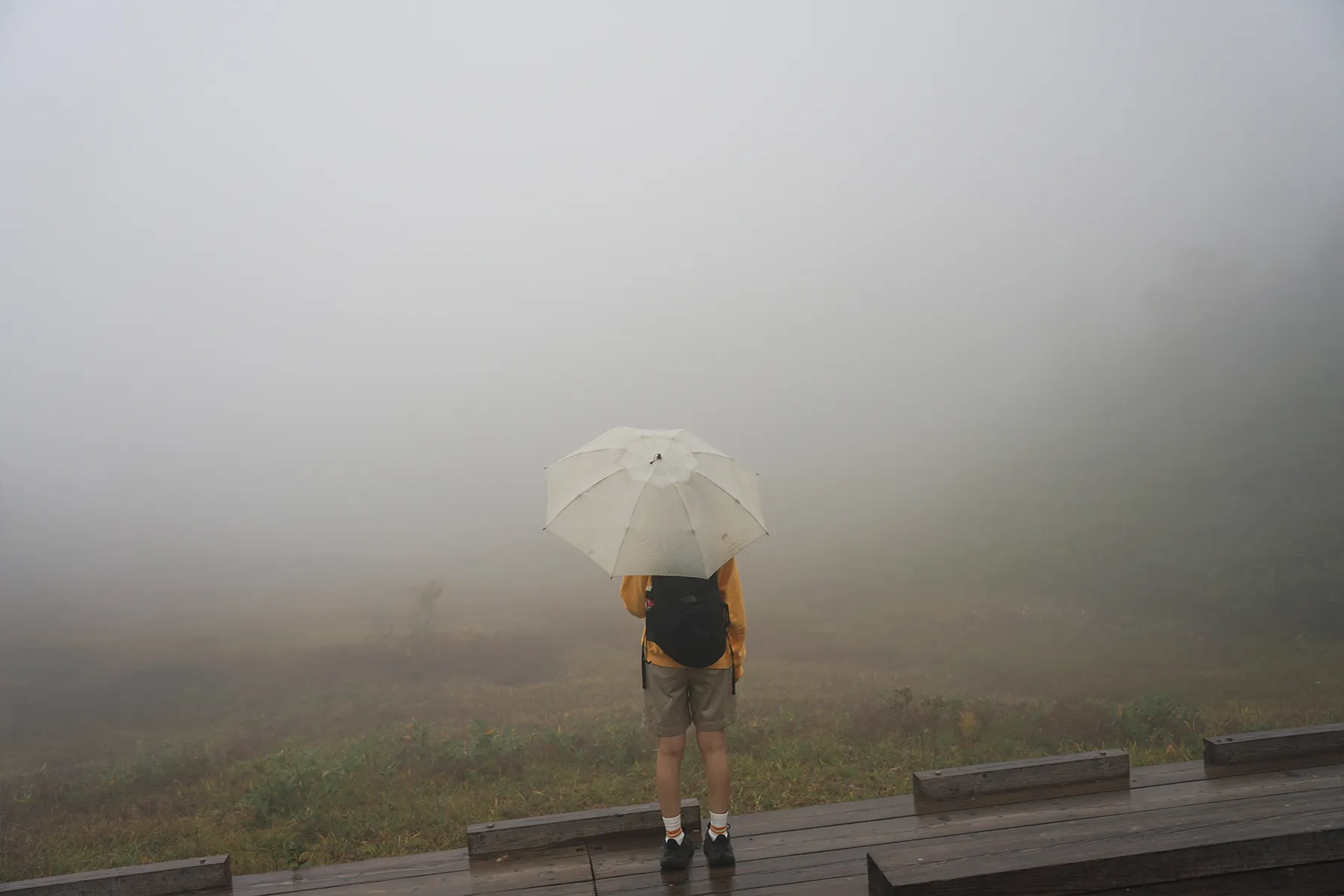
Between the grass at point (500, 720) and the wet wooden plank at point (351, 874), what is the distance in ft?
4.04

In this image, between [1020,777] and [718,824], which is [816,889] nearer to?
[718,824]

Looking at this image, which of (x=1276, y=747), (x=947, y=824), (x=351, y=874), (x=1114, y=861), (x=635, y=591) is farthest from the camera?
(x=1276, y=747)

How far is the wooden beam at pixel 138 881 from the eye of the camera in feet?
11.6

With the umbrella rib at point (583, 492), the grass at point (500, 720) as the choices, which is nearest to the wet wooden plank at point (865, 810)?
the grass at point (500, 720)

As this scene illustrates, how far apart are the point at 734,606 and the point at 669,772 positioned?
69 cm

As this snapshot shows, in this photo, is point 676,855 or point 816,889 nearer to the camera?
point 816,889

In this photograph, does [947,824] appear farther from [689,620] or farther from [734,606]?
[689,620]

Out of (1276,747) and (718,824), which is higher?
(718,824)

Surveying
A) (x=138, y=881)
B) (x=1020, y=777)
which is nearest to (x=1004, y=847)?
(x=1020, y=777)

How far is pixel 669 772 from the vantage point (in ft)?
11.3

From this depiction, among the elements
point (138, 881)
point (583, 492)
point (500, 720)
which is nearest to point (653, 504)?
A: point (583, 492)

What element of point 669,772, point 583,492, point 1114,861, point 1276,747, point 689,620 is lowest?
point 1276,747

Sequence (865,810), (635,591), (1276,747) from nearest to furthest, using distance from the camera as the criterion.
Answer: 1. (635,591)
2. (865,810)
3. (1276,747)

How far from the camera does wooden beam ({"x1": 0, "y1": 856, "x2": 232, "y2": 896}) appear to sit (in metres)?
3.53
